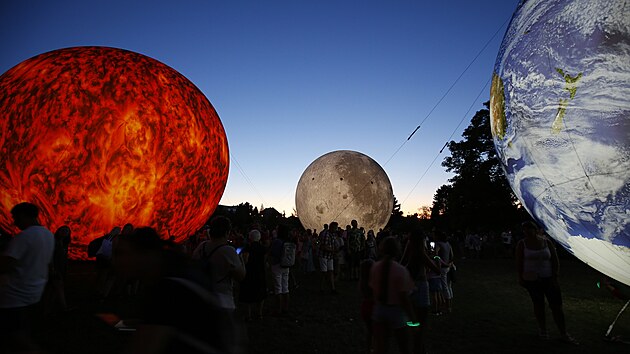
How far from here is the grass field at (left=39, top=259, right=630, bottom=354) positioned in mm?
5473

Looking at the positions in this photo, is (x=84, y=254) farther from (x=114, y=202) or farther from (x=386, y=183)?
(x=386, y=183)

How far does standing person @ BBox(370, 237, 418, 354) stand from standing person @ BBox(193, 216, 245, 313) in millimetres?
1486

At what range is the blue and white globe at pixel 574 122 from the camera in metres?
4.29

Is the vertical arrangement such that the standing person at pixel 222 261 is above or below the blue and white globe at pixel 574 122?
below

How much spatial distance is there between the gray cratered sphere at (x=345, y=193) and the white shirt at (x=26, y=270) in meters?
14.2

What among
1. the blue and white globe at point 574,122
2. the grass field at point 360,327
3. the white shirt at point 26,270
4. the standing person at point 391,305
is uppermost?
the blue and white globe at point 574,122

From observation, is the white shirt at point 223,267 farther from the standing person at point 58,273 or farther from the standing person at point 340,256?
the standing person at point 340,256

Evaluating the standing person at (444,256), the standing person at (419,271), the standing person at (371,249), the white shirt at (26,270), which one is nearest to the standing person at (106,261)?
the white shirt at (26,270)

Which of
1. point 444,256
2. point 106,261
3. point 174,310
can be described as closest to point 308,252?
point 444,256

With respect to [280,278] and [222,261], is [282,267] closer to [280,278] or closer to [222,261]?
[280,278]

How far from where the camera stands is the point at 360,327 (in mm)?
A: 6723

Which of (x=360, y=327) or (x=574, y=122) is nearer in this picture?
(x=574, y=122)

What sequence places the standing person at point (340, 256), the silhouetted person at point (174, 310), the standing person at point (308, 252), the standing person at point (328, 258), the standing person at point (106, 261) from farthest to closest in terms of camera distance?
the standing person at point (308, 252)
the standing person at point (340, 256)
the standing person at point (328, 258)
the standing person at point (106, 261)
the silhouetted person at point (174, 310)

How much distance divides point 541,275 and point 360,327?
301 cm
